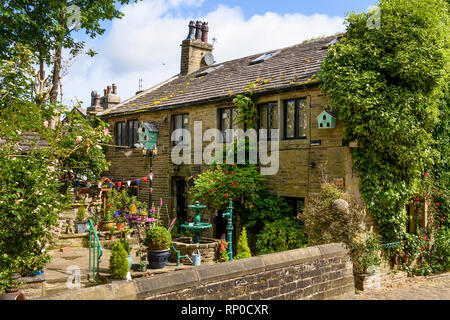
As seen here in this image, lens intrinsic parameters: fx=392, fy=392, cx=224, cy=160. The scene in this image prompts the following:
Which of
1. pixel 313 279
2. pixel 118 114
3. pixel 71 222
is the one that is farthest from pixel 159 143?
pixel 313 279

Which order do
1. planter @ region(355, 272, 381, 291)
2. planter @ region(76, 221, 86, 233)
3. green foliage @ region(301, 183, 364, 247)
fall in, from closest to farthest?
green foliage @ region(301, 183, 364, 247), planter @ region(355, 272, 381, 291), planter @ region(76, 221, 86, 233)

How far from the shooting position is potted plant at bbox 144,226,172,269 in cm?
962

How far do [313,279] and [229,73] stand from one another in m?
12.2

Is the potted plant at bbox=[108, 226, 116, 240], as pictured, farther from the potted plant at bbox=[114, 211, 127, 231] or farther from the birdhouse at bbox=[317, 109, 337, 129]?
the birdhouse at bbox=[317, 109, 337, 129]

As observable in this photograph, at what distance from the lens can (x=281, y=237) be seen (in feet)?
36.6

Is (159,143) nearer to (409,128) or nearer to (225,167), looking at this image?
(225,167)

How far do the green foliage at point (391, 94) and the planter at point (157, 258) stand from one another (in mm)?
5522

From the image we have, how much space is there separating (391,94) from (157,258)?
746 cm

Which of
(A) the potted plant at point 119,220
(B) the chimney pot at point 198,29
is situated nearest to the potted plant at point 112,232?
(A) the potted plant at point 119,220

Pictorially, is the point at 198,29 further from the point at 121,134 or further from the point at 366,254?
the point at 366,254

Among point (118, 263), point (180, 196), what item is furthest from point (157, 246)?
point (180, 196)

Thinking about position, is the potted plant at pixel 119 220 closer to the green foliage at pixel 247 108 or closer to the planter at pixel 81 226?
the planter at pixel 81 226

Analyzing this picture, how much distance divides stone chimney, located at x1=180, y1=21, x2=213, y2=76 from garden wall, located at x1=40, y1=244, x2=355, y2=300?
646 inches

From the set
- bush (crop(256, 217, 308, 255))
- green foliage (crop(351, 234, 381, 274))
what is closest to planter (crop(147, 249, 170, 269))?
bush (crop(256, 217, 308, 255))
